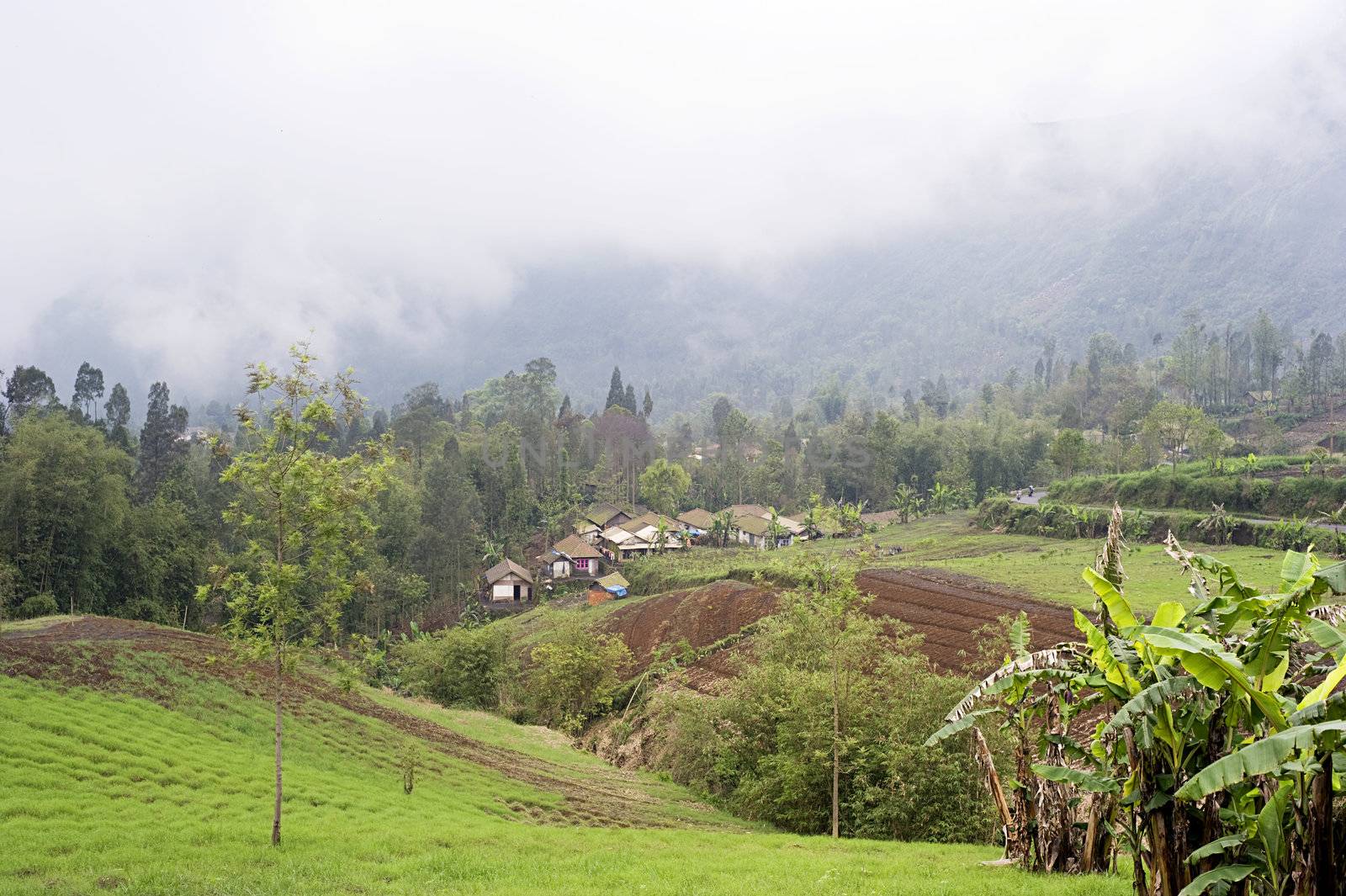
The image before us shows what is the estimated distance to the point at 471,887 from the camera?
13.8 meters

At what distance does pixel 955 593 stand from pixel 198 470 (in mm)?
82744

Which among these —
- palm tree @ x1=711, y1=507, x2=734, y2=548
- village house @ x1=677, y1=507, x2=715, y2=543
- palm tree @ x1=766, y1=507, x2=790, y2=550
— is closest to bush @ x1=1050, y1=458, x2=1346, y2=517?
palm tree @ x1=766, y1=507, x2=790, y2=550

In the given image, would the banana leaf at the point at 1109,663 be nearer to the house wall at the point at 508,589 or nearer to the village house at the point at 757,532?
the house wall at the point at 508,589

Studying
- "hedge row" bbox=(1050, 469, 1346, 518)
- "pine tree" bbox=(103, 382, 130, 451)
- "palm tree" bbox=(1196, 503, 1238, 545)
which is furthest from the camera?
"pine tree" bbox=(103, 382, 130, 451)

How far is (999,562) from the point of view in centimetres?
6644

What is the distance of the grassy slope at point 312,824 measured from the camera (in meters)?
13.7

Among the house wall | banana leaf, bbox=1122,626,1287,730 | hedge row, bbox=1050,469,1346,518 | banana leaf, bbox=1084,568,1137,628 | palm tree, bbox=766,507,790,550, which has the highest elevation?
hedge row, bbox=1050,469,1346,518

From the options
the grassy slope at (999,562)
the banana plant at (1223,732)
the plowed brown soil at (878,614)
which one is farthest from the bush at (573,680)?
the banana plant at (1223,732)

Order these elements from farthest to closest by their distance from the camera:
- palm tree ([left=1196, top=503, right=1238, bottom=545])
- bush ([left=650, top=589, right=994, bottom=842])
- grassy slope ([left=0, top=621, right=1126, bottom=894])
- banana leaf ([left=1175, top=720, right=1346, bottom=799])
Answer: palm tree ([left=1196, top=503, right=1238, bottom=545]) → bush ([left=650, top=589, right=994, bottom=842]) → grassy slope ([left=0, top=621, right=1126, bottom=894]) → banana leaf ([left=1175, top=720, right=1346, bottom=799])

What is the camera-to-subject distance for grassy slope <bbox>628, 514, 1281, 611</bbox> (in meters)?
50.6

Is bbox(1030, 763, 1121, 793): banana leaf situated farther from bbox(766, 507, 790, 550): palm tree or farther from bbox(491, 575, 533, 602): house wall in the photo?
bbox(766, 507, 790, 550): palm tree

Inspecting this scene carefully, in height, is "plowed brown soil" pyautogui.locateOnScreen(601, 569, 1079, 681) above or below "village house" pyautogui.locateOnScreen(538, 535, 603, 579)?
below

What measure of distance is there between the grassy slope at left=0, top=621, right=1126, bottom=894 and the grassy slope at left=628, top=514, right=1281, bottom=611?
20277 millimetres

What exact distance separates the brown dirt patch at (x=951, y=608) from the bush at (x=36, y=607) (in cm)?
4163
